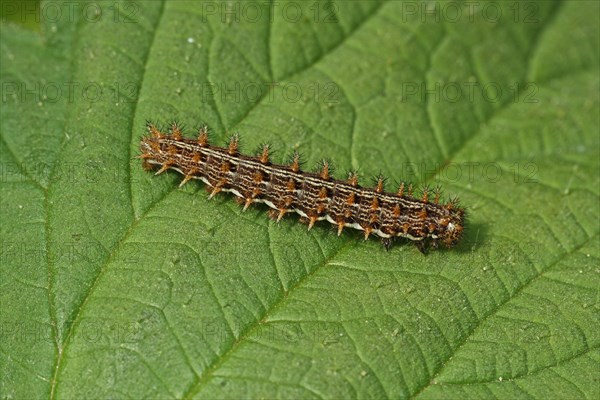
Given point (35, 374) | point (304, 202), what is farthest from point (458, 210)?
point (35, 374)

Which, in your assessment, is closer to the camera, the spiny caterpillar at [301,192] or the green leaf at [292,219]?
the green leaf at [292,219]

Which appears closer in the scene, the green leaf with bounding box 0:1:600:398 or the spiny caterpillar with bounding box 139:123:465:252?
the green leaf with bounding box 0:1:600:398

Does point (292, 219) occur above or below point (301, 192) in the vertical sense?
below

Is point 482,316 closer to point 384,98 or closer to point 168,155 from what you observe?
point 384,98
